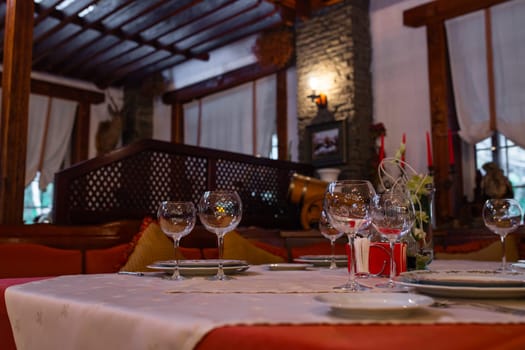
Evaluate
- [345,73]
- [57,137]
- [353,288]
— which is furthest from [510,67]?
[57,137]

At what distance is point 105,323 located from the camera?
32.8 inches

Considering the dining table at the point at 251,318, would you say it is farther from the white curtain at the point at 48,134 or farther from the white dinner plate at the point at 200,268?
the white curtain at the point at 48,134

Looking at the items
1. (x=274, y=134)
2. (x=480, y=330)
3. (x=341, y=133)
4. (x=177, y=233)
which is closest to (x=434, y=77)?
(x=341, y=133)

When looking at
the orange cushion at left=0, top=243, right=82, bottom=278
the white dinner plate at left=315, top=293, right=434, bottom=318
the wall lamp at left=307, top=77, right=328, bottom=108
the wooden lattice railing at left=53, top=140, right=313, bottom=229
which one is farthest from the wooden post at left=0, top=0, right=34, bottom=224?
the wall lamp at left=307, top=77, right=328, bottom=108

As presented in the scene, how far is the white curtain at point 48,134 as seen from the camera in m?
8.63

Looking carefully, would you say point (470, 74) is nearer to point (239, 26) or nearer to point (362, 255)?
point (239, 26)

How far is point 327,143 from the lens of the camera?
5996 millimetres

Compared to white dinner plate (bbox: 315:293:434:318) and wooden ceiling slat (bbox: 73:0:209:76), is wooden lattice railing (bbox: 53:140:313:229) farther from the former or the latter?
white dinner plate (bbox: 315:293:434:318)

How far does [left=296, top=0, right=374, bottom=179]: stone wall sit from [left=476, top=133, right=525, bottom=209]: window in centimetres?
111

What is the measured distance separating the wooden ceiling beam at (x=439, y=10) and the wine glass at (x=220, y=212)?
4.66 m

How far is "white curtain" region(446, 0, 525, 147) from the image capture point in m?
5.01

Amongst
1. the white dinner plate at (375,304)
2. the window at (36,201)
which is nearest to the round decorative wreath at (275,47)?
the window at (36,201)

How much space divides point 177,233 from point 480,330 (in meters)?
0.92

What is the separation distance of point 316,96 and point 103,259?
3.99 m
